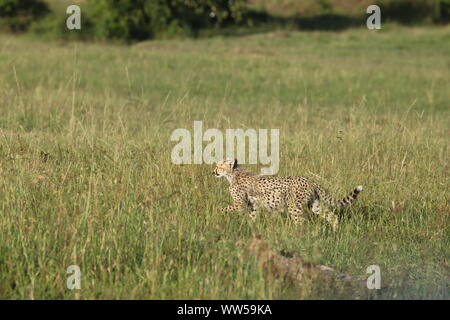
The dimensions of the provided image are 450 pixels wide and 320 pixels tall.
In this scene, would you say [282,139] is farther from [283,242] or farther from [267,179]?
[283,242]

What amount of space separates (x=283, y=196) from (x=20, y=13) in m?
25.3

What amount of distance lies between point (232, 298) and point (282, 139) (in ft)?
15.7

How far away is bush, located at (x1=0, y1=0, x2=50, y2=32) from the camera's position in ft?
95.5

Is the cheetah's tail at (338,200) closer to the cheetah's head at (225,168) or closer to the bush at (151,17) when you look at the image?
the cheetah's head at (225,168)

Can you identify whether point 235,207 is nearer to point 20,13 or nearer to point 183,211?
point 183,211

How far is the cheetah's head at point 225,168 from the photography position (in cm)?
724

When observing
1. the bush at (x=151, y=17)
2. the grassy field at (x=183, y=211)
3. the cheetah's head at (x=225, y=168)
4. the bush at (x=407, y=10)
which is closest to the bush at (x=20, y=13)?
the bush at (x=151, y=17)

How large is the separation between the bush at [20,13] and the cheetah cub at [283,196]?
77.1 feet

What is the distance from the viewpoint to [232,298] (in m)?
4.88

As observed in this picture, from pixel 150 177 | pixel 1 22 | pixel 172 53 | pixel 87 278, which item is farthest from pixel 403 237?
pixel 1 22

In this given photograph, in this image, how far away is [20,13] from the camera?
30156mm

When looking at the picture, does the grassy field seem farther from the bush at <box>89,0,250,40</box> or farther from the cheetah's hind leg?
the bush at <box>89,0,250,40</box>
